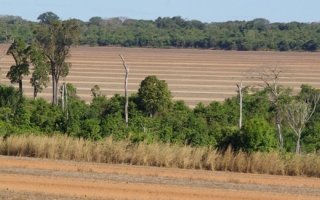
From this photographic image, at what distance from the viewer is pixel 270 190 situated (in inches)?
508

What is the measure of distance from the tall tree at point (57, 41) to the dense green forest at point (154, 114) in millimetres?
50

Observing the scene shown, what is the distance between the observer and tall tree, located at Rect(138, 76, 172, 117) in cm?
3017

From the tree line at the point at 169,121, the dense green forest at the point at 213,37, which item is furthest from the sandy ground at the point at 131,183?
the dense green forest at the point at 213,37

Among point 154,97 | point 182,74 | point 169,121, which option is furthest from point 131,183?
point 182,74

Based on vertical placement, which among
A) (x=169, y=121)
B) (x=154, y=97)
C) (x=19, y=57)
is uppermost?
(x=19, y=57)

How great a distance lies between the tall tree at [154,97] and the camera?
1188 inches

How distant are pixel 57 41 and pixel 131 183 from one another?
2241 cm

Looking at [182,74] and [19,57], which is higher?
[19,57]

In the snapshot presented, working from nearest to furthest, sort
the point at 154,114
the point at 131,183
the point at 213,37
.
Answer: the point at 131,183 < the point at 154,114 < the point at 213,37

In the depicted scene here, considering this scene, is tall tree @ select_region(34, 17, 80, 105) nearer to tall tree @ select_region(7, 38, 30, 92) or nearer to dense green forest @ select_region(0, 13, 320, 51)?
tall tree @ select_region(7, 38, 30, 92)

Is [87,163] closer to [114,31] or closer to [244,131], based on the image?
[244,131]

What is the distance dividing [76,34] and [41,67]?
8.07 ft

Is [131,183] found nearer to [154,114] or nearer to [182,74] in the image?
[154,114]

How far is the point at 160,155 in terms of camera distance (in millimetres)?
15875
